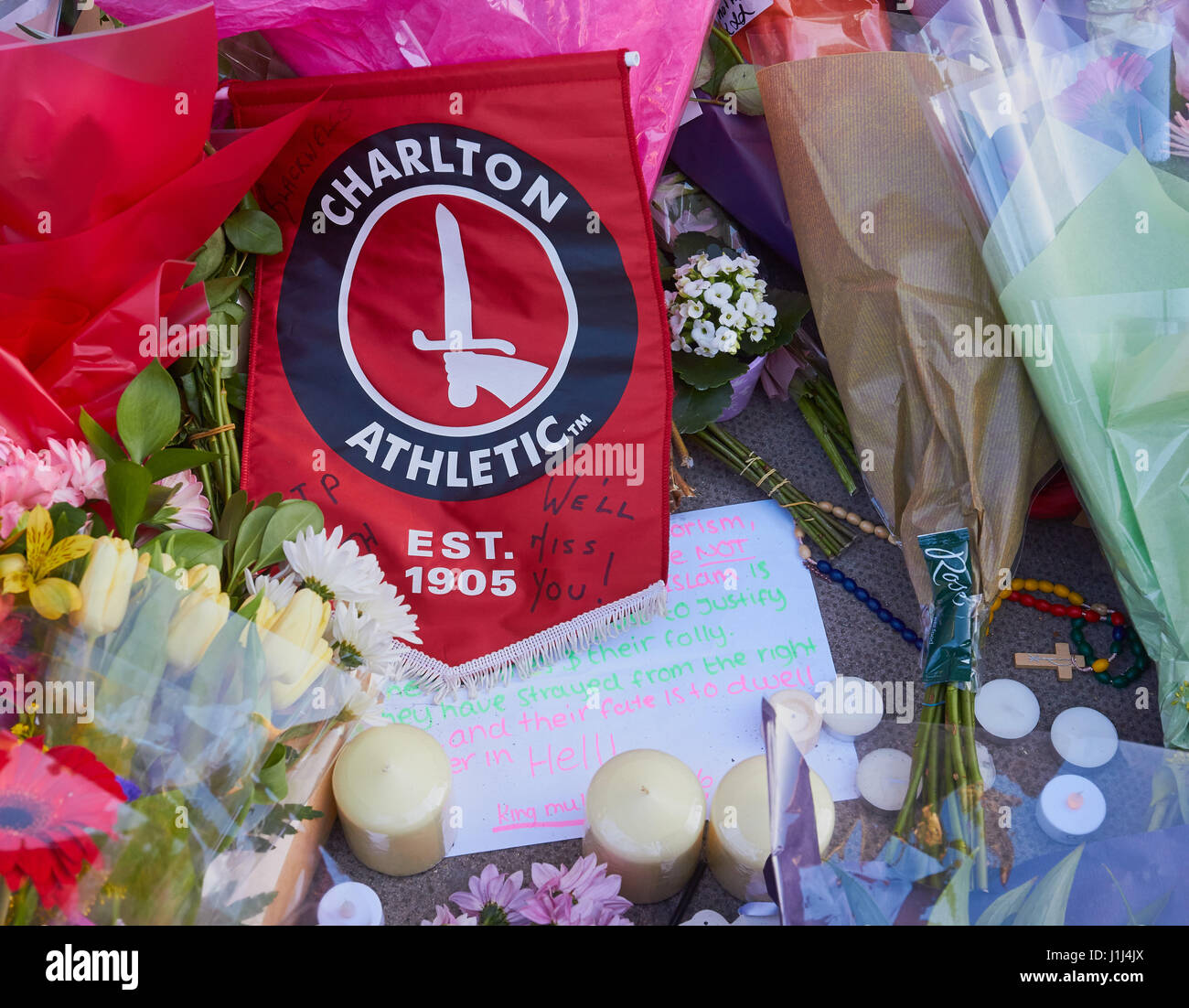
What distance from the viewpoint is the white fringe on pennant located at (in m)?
0.84

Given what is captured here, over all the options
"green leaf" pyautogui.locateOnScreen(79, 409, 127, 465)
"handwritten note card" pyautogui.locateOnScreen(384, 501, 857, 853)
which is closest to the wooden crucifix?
"handwritten note card" pyautogui.locateOnScreen(384, 501, 857, 853)

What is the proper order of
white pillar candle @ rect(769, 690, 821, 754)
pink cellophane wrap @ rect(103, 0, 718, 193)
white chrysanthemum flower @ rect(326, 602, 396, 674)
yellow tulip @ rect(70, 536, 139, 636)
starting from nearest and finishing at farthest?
yellow tulip @ rect(70, 536, 139, 636) < white chrysanthemum flower @ rect(326, 602, 396, 674) < white pillar candle @ rect(769, 690, 821, 754) < pink cellophane wrap @ rect(103, 0, 718, 193)

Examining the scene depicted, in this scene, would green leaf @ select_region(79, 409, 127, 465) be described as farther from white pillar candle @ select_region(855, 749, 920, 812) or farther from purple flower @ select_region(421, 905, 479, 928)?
white pillar candle @ select_region(855, 749, 920, 812)

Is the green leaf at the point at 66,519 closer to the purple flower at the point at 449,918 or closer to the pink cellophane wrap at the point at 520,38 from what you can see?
the purple flower at the point at 449,918

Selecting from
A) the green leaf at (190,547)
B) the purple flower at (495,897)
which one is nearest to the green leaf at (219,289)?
the green leaf at (190,547)

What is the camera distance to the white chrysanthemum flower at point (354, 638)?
61 cm

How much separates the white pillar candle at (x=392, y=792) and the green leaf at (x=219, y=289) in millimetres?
388

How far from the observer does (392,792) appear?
69cm

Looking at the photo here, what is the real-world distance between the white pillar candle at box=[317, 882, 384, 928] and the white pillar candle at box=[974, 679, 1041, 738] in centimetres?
48

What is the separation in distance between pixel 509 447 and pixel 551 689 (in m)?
0.21
